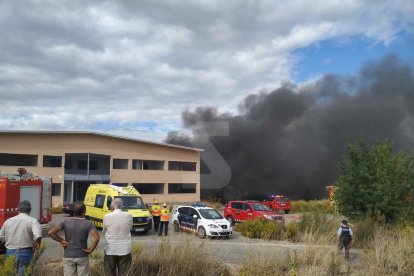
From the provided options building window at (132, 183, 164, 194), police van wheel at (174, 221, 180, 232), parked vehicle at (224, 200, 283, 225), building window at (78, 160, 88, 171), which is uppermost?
building window at (78, 160, 88, 171)

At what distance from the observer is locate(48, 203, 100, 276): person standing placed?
5.85m

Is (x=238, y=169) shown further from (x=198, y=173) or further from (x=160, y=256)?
(x=160, y=256)

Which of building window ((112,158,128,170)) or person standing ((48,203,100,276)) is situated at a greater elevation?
building window ((112,158,128,170))

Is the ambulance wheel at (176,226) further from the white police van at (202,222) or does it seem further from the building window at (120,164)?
the building window at (120,164)

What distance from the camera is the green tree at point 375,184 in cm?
1647

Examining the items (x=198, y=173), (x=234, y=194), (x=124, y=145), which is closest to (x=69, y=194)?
(x=124, y=145)

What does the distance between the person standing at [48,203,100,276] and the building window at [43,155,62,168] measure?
32911mm

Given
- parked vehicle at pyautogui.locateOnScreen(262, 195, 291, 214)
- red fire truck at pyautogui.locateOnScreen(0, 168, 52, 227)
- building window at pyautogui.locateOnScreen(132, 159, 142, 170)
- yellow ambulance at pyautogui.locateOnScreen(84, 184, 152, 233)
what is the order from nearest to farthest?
red fire truck at pyautogui.locateOnScreen(0, 168, 52, 227) < yellow ambulance at pyautogui.locateOnScreen(84, 184, 152, 233) < parked vehicle at pyautogui.locateOnScreen(262, 195, 291, 214) < building window at pyautogui.locateOnScreen(132, 159, 142, 170)

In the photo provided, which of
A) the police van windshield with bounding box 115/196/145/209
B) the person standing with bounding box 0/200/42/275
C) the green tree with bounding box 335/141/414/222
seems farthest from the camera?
the police van windshield with bounding box 115/196/145/209

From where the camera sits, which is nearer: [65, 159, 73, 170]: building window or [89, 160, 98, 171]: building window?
[65, 159, 73, 170]: building window

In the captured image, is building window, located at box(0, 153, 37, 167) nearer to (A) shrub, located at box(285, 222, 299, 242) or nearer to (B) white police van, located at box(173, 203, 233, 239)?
(B) white police van, located at box(173, 203, 233, 239)

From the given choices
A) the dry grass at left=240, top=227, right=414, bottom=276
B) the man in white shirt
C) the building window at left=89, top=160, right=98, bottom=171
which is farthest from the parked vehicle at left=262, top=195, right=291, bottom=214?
the man in white shirt

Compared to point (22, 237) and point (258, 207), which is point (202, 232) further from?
point (22, 237)

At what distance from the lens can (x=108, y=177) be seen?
40.2m
